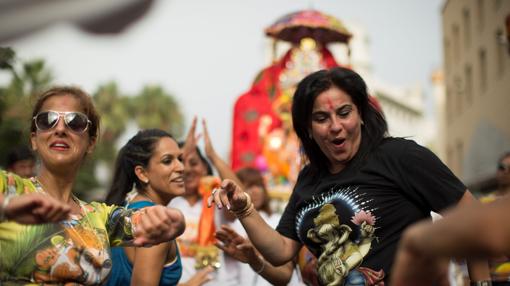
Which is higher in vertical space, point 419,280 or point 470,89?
point 419,280

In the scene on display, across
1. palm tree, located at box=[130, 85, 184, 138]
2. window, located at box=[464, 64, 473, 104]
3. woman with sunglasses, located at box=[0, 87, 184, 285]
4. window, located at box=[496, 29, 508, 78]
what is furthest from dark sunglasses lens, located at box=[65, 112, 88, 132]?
palm tree, located at box=[130, 85, 184, 138]

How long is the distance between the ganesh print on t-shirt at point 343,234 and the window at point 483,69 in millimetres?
18089

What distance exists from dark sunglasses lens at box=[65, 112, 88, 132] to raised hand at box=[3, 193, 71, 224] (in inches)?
39.3

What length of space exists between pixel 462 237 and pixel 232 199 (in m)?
2.17

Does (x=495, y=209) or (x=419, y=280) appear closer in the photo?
(x=495, y=209)

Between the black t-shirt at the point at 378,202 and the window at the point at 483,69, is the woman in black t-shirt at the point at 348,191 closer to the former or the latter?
the black t-shirt at the point at 378,202

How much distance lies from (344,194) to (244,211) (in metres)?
0.52

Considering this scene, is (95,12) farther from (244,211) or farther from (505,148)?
(505,148)

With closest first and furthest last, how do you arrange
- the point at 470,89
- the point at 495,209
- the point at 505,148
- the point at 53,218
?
the point at 495,209 → the point at 53,218 → the point at 505,148 → the point at 470,89

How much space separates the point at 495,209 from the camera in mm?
1668

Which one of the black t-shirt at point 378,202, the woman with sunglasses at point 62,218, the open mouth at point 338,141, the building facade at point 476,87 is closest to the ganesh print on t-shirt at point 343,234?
the black t-shirt at point 378,202

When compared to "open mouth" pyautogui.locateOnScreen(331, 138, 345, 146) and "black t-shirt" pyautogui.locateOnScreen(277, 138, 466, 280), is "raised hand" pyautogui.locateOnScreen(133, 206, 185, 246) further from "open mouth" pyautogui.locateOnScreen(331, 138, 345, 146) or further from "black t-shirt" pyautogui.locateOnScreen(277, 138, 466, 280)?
"open mouth" pyautogui.locateOnScreen(331, 138, 345, 146)

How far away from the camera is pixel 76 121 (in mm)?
3412

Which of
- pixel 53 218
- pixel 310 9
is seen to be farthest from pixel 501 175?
pixel 310 9
